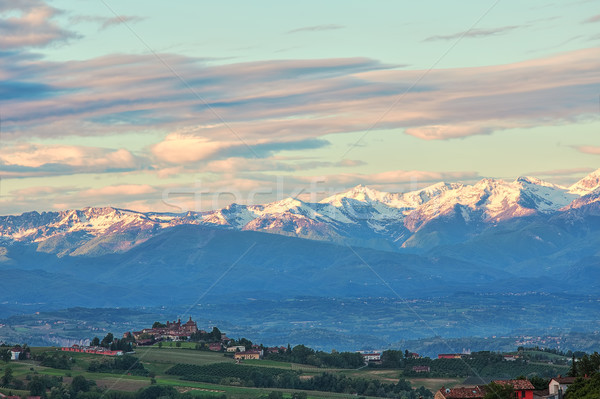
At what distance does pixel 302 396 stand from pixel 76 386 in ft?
113

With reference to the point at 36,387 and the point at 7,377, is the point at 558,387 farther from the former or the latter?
the point at 7,377

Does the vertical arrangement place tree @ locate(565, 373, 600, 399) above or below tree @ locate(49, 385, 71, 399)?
above

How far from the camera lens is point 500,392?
9512cm

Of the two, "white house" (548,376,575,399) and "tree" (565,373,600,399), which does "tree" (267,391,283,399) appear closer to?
"white house" (548,376,575,399)

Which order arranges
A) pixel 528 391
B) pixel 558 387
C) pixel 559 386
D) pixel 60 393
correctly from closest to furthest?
1. pixel 528 391
2. pixel 558 387
3. pixel 559 386
4. pixel 60 393

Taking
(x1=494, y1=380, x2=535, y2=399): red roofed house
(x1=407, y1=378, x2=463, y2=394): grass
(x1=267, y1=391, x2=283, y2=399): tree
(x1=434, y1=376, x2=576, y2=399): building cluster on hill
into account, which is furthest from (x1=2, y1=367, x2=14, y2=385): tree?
(x1=494, y1=380, x2=535, y2=399): red roofed house

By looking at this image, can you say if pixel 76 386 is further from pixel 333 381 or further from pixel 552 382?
pixel 552 382

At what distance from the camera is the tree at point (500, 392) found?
94.6 m

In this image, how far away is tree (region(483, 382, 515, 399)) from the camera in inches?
3723

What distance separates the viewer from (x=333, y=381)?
190125 mm

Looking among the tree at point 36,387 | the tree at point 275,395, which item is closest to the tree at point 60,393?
the tree at point 36,387

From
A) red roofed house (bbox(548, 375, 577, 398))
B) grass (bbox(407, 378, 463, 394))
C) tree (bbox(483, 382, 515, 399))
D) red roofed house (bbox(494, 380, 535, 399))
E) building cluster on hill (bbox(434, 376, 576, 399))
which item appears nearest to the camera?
tree (bbox(483, 382, 515, 399))

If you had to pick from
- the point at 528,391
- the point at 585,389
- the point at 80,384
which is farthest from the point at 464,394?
the point at 80,384

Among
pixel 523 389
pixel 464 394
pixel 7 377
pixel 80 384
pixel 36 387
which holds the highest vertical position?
pixel 7 377
